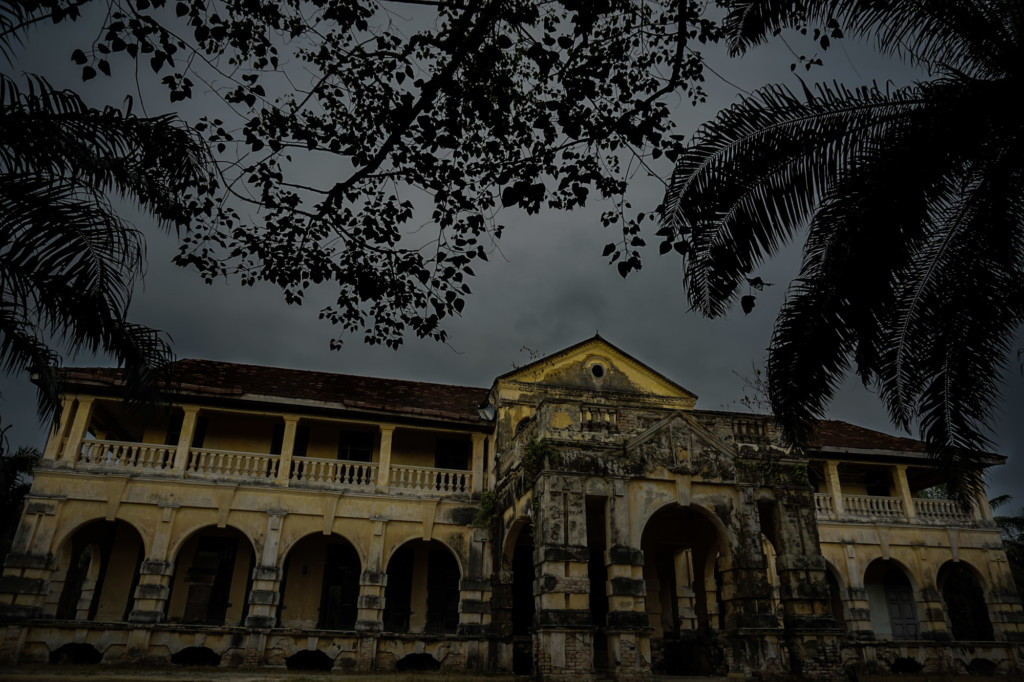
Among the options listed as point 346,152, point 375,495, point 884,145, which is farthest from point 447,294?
point 375,495

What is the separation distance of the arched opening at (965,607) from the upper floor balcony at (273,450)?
19.6 metres

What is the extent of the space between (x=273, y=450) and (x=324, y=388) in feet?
6.87

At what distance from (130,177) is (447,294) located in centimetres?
319

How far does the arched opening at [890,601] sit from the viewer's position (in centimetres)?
1955

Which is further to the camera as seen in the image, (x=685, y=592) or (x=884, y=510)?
(x=884, y=510)

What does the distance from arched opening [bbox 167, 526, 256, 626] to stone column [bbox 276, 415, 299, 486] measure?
185cm

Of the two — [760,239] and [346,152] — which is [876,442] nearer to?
[760,239]

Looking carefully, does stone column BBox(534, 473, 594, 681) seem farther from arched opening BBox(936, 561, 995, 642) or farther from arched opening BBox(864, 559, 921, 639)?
arched opening BBox(936, 561, 995, 642)

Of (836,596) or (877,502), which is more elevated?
(877,502)

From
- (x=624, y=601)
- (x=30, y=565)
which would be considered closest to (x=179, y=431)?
(x=30, y=565)

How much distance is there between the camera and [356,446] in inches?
705

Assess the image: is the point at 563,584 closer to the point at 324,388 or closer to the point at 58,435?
the point at 324,388

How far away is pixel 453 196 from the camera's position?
652cm

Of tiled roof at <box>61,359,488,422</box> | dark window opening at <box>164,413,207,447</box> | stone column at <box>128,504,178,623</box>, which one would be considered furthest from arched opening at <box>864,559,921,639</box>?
dark window opening at <box>164,413,207,447</box>
